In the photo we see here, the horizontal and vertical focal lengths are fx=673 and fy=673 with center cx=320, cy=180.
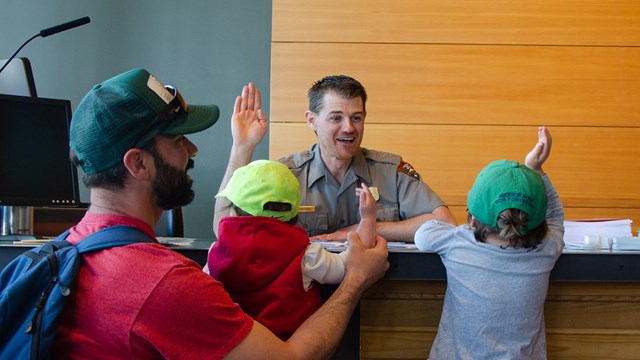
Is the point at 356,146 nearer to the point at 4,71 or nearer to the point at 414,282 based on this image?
the point at 414,282

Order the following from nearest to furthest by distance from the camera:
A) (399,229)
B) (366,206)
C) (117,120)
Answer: (117,120) → (366,206) → (399,229)

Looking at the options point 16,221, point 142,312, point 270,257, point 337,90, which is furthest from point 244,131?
point 142,312

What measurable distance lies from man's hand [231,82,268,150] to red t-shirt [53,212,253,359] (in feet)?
2.85

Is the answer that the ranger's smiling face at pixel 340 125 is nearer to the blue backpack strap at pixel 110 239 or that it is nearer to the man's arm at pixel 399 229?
the man's arm at pixel 399 229

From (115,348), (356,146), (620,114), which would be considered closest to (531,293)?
(115,348)

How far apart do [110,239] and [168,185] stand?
0.51 feet

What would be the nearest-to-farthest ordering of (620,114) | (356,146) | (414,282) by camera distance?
(414,282)
(356,146)
(620,114)

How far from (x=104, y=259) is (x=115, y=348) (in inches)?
5.4

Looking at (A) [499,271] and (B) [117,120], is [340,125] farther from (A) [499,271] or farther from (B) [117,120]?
(B) [117,120]

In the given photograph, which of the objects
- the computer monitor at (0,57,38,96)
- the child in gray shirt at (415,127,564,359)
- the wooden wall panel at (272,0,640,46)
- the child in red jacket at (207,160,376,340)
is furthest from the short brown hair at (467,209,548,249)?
the wooden wall panel at (272,0,640,46)

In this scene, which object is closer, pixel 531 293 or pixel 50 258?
pixel 50 258

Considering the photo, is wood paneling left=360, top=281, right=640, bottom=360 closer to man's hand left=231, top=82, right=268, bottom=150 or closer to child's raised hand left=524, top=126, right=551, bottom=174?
child's raised hand left=524, top=126, right=551, bottom=174

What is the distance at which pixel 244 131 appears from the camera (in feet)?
6.33

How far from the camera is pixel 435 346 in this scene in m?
1.58
